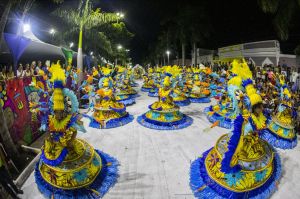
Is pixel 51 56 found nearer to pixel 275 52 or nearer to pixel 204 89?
pixel 204 89

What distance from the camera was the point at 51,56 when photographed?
43.0 feet

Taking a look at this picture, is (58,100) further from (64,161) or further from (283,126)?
(283,126)

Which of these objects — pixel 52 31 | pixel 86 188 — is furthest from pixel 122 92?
pixel 86 188

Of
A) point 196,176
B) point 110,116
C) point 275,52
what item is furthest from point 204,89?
point 196,176

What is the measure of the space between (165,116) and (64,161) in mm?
4363

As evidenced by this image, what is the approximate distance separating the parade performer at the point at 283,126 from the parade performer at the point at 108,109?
464cm

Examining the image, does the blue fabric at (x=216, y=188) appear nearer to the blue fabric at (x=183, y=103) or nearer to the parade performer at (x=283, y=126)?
the parade performer at (x=283, y=126)

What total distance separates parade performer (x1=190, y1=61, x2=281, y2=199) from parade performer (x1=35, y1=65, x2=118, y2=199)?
6.14 feet

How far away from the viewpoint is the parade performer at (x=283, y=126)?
5.93 m

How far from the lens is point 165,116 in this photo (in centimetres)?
777

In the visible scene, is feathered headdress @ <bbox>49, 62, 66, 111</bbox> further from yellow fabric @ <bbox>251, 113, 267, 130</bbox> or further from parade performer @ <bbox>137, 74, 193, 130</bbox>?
parade performer @ <bbox>137, 74, 193, 130</bbox>

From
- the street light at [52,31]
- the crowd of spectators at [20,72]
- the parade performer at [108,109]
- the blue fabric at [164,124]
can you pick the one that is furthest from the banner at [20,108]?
the street light at [52,31]

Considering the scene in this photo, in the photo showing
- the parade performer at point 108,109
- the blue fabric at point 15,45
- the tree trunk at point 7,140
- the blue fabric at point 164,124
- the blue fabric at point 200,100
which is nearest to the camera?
the tree trunk at point 7,140

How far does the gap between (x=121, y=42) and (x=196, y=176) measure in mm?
25363
